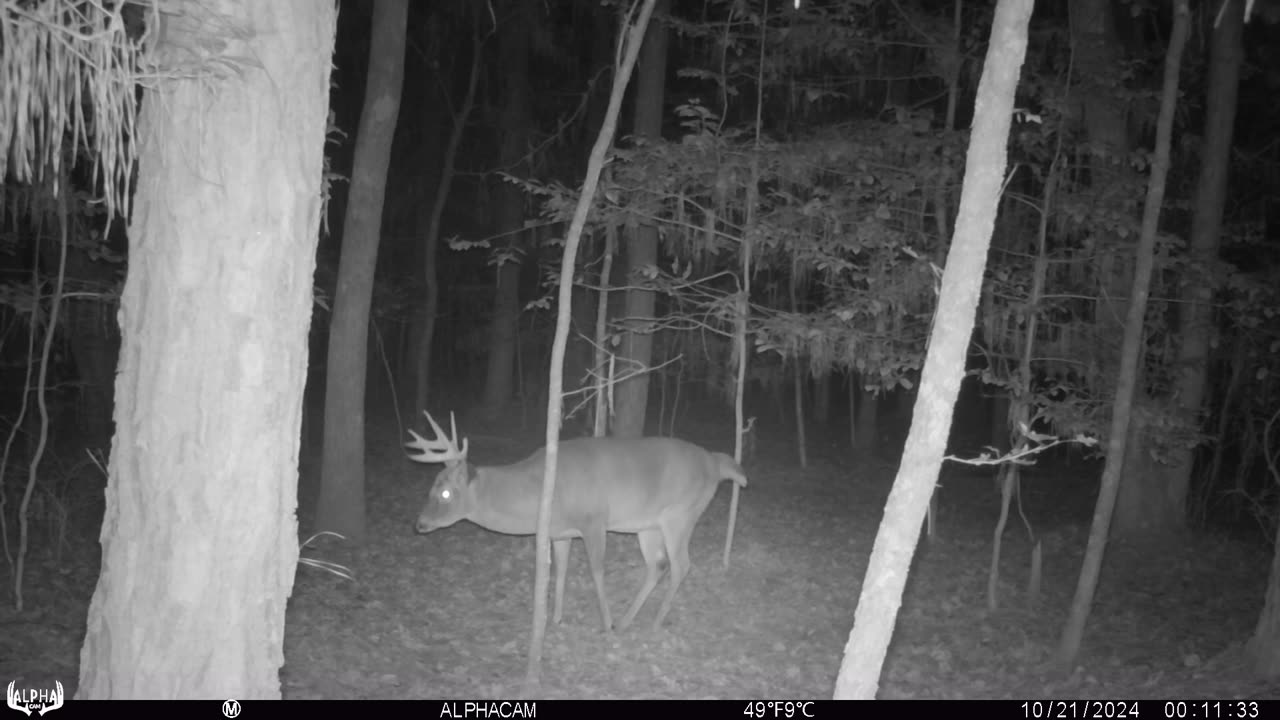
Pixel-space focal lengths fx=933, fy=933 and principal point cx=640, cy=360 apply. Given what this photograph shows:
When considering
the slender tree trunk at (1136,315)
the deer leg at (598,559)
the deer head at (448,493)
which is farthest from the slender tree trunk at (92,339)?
the slender tree trunk at (1136,315)

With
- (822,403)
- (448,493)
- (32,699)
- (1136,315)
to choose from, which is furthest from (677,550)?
(822,403)

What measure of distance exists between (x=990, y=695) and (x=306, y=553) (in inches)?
272

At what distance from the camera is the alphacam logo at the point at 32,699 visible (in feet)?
16.2

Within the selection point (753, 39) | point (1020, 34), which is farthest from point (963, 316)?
point (753, 39)

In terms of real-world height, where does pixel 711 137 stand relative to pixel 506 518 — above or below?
above

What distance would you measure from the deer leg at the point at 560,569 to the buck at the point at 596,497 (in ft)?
0.04

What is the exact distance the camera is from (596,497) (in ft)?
30.4

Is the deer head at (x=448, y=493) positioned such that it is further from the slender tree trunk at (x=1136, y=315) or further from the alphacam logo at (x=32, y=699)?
the slender tree trunk at (x=1136, y=315)

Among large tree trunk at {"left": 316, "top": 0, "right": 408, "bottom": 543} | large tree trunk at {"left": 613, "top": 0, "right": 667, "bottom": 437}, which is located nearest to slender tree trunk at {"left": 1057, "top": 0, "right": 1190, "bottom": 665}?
large tree trunk at {"left": 613, "top": 0, "right": 667, "bottom": 437}

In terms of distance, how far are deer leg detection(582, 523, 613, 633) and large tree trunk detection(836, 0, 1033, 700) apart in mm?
4066

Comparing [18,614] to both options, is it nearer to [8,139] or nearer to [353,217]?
[353,217]

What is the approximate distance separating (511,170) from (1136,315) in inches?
624

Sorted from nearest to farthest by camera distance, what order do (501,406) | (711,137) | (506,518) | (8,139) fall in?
(8,139)
(506,518)
(711,137)
(501,406)

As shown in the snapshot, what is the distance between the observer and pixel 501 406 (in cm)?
2311
